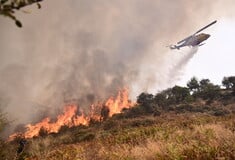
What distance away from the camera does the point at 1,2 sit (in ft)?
7.18

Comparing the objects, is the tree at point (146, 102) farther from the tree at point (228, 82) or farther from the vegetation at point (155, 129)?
the tree at point (228, 82)

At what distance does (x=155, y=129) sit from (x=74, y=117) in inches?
1799

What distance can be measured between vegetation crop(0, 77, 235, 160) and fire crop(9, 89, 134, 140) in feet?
7.29

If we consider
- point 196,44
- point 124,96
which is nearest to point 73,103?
point 124,96

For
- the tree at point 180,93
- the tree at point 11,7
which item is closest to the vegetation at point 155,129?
the tree at point 180,93

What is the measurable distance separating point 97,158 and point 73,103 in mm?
63867

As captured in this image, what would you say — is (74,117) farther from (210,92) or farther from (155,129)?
(155,129)

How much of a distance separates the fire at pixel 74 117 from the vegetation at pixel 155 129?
2223 mm

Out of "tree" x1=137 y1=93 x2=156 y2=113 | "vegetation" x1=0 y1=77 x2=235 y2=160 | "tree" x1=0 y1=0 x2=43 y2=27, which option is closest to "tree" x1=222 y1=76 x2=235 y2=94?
"vegetation" x1=0 y1=77 x2=235 y2=160

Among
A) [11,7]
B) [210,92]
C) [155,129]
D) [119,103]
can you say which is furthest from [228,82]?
[11,7]

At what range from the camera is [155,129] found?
74.9ft

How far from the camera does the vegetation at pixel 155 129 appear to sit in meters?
9.59

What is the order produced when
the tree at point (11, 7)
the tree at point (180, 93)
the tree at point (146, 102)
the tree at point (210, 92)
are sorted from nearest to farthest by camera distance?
the tree at point (11, 7)
the tree at point (146, 102)
the tree at point (210, 92)
the tree at point (180, 93)

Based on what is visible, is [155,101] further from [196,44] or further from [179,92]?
[196,44]
